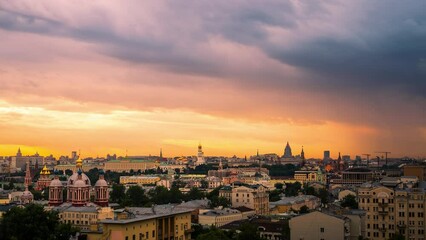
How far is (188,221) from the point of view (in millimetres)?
29719


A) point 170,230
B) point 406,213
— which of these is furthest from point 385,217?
point 170,230

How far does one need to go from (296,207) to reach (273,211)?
8.12ft

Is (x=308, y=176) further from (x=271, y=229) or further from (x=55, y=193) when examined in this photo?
(x=271, y=229)

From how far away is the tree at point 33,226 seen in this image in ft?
116

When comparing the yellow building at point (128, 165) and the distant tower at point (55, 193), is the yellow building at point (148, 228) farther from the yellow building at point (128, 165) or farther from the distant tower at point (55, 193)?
the yellow building at point (128, 165)

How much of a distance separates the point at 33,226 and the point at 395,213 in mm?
23113

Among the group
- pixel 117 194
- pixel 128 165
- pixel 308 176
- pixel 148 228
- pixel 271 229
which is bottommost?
pixel 271 229

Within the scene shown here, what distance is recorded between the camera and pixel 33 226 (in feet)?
116

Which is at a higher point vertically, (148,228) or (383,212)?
(148,228)

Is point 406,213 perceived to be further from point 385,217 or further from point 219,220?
point 219,220

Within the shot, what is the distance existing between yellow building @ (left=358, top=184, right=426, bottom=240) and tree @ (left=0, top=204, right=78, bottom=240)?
65.6ft

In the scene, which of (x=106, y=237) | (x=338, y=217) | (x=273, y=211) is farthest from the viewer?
(x=273, y=211)

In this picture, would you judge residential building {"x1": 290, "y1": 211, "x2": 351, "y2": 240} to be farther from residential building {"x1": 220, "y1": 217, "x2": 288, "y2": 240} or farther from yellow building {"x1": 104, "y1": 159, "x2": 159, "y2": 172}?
yellow building {"x1": 104, "y1": 159, "x2": 159, "y2": 172}

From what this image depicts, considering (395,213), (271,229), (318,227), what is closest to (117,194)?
(271,229)
